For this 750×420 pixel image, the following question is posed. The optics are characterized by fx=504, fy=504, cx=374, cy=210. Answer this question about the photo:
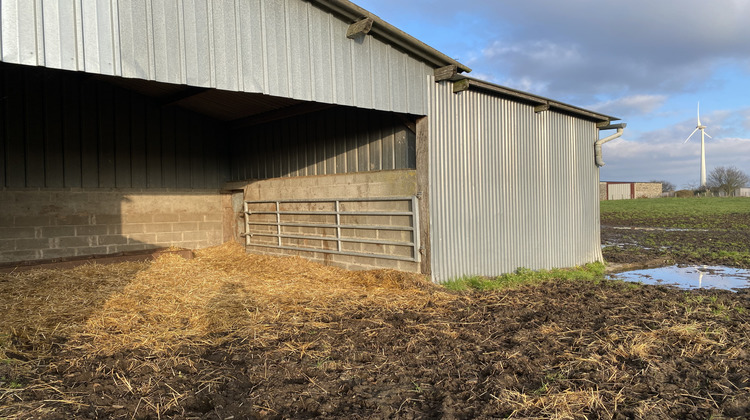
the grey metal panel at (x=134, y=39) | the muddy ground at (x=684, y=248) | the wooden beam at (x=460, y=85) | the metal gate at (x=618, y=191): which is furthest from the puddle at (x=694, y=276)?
the metal gate at (x=618, y=191)

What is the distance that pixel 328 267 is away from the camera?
9.89 metres

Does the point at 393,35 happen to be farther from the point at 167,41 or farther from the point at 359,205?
the point at 167,41

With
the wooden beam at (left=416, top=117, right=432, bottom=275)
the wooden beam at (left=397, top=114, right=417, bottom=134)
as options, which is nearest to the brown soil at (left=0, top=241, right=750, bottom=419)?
the wooden beam at (left=416, top=117, right=432, bottom=275)

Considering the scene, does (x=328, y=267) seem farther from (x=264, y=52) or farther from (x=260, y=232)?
(x=264, y=52)

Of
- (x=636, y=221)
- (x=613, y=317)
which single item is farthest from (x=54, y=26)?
(x=636, y=221)

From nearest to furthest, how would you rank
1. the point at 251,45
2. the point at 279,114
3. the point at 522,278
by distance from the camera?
1. the point at 251,45
2. the point at 522,278
3. the point at 279,114

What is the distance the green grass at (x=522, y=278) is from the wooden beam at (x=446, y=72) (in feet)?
11.0

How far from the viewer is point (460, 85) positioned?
8508mm

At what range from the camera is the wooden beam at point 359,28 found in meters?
7.20

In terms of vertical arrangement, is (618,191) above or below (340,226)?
above

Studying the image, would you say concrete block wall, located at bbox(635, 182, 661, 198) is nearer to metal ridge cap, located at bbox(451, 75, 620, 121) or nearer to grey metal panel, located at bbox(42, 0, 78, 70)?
metal ridge cap, located at bbox(451, 75, 620, 121)

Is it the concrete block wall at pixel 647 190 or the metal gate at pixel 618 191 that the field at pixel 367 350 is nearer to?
the metal gate at pixel 618 191

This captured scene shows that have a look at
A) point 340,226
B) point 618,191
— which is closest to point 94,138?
point 340,226

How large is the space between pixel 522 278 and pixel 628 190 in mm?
67178
